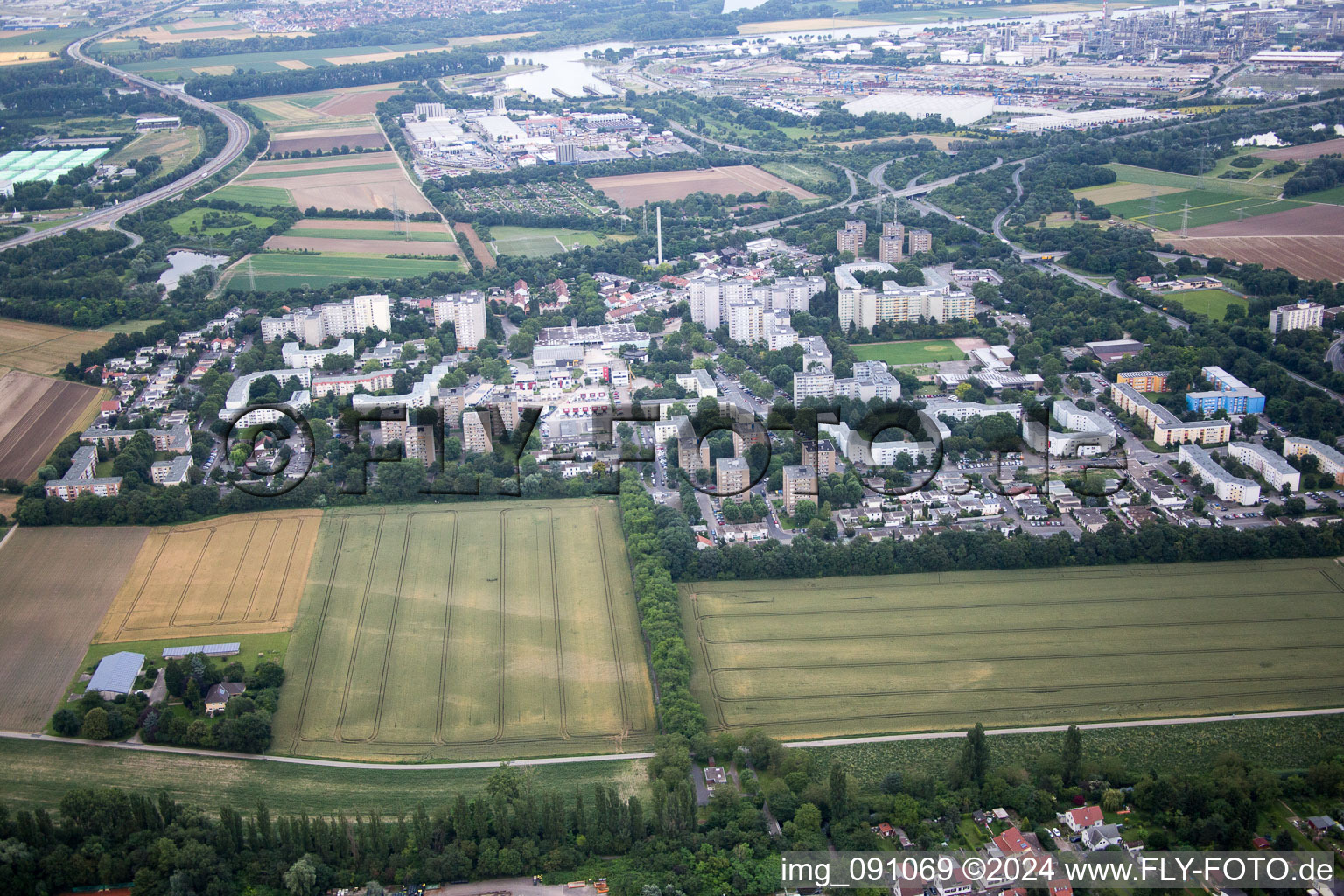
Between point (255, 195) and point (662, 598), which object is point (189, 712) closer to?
point (662, 598)

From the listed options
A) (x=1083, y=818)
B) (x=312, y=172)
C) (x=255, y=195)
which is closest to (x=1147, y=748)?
(x=1083, y=818)

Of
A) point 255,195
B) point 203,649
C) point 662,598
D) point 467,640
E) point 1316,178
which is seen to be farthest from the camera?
point 255,195

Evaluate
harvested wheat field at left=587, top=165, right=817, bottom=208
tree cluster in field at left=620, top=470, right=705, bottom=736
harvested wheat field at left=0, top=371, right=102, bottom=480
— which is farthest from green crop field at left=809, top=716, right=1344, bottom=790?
harvested wheat field at left=587, top=165, right=817, bottom=208

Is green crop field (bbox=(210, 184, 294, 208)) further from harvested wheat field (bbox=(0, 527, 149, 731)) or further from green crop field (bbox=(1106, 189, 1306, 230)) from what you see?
green crop field (bbox=(1106, 189, 1306, 230))

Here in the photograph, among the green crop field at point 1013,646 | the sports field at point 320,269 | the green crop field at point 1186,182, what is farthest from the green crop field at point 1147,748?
the green crop field at point 1186,182

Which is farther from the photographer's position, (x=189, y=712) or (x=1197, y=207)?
(x=1197, y=207)

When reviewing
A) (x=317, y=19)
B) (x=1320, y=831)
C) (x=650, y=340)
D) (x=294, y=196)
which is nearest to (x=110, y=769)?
(x=1320, y=831)

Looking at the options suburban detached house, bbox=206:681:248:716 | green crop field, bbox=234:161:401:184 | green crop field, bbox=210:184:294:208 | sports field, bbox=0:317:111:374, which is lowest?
suburban detached house, bbox=206:681:248:716
